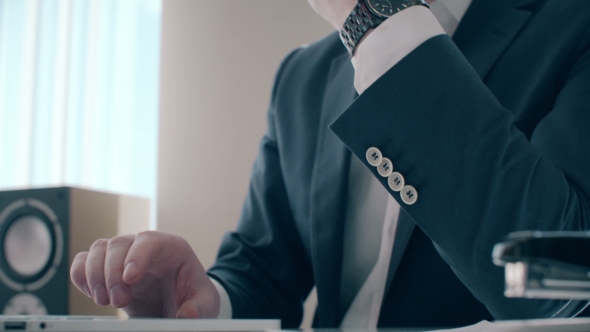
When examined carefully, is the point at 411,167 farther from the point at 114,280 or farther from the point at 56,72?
the point at 56,72

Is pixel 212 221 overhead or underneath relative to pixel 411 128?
underneath

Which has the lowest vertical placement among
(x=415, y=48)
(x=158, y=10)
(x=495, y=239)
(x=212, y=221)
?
(x=212, y=221)

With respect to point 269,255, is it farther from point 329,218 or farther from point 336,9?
point 336,9

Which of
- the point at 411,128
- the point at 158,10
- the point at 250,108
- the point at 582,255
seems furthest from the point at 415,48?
the point at 158,10

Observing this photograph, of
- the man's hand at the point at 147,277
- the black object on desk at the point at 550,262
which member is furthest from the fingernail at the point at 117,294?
the black object on desk at the point at 550,262

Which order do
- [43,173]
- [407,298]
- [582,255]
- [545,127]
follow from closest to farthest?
[582,255]
[545,127]
[407,298]
[43,173]

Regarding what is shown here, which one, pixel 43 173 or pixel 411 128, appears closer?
pixel 411 128

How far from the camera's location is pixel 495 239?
467mm

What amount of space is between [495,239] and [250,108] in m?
1.33

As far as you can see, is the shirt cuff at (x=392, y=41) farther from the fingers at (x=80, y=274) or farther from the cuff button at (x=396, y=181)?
the fingers at (x=80, y=274)

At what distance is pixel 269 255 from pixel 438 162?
48 cm

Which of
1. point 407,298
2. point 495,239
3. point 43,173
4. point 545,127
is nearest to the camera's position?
point 495,239

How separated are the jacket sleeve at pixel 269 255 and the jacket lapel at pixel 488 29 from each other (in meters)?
0.40

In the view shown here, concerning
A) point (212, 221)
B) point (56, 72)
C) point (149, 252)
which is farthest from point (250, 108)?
point (149, 252)
